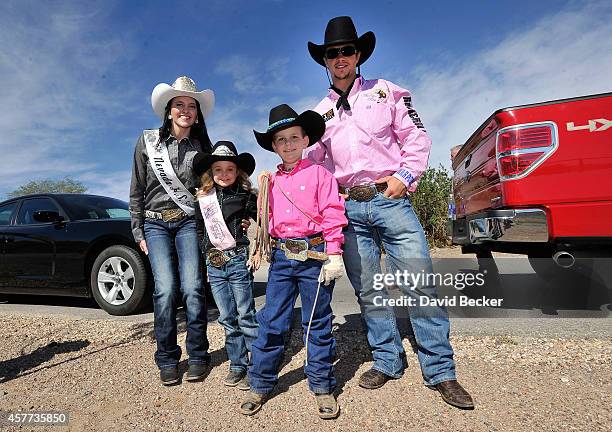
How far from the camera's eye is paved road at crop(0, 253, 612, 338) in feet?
10.9

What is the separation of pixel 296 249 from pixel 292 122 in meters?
0.80

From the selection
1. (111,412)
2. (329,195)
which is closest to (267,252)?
(329,195)

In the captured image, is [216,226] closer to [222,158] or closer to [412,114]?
[222,158]

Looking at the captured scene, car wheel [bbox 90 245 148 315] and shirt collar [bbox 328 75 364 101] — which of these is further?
car wheel [bbox 90 245 148 315]

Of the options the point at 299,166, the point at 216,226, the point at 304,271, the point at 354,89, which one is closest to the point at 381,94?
the point at 354,89

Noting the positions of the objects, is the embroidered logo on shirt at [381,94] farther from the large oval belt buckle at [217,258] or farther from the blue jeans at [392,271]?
the large oval belt buckle at [217,258]

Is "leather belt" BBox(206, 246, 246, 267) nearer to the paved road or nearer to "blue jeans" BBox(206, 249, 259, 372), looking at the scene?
"blue jeans" BBox(206, 249, 259, 372)

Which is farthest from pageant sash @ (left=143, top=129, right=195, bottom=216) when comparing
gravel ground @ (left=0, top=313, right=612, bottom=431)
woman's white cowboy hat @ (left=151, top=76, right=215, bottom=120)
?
gravel ground @ (left=0, top=313, right=612, bottom=431)

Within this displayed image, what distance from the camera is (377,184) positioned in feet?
7.95

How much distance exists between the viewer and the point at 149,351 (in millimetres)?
3174

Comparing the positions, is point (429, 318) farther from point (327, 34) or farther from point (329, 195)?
point (327, 34)

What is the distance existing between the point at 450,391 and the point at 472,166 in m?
2.89

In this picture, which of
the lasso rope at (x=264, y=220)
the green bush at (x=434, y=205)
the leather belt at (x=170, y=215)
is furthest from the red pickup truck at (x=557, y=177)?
the green bush at (x=434, y=205)

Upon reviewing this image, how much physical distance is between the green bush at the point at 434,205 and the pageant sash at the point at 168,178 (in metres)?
10.1
